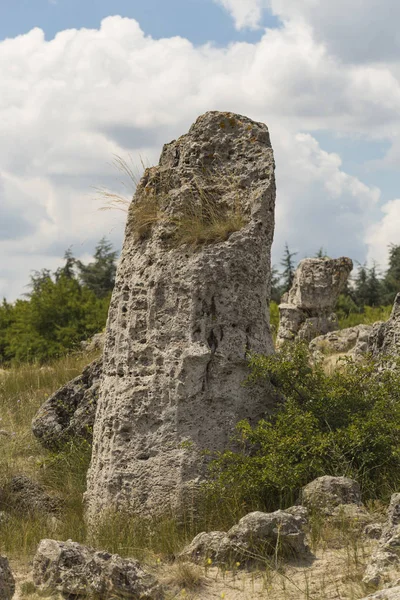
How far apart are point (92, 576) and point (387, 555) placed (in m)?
1.92

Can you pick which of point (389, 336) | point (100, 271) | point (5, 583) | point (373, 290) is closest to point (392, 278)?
point (373, 290)

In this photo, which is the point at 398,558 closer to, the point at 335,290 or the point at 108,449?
the point at 108,449

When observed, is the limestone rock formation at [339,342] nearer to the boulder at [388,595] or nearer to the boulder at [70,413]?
the boulder at [70,413]

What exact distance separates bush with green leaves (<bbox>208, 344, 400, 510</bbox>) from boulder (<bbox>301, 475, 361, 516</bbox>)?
0.24 m

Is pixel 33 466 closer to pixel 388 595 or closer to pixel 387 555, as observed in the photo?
pixel 387 555

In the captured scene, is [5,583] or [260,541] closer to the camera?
[5,583]

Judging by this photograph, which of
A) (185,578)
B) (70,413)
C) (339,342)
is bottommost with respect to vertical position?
(185,578)

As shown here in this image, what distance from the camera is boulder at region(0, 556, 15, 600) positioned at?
4.58m

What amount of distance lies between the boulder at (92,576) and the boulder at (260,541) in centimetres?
74

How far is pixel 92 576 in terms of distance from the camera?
190 inches

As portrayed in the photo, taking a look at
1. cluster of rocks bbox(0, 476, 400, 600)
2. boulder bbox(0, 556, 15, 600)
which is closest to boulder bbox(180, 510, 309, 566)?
→ cluster of rocks bbox(0, 476, 400, 600)

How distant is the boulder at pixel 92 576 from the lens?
4762mm

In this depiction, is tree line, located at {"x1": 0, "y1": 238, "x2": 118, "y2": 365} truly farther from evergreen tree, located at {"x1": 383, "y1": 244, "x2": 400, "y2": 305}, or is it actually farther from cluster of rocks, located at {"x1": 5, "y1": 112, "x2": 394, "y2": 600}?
evergreen tree, located at {"x1": 383, "y1": 244, "x2": 400, "y2": 305}

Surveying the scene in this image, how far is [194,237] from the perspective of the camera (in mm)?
7125
